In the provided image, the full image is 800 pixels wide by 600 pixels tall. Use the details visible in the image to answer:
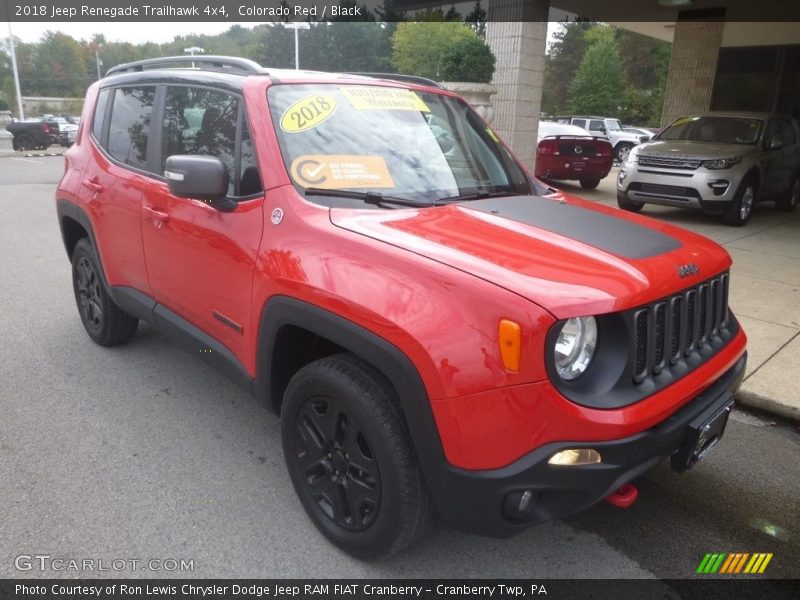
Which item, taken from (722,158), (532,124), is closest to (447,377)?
(722,158)

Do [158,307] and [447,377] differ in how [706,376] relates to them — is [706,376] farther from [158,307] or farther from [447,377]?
[158,307]

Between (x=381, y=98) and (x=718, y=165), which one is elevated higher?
(x=381, y=98)

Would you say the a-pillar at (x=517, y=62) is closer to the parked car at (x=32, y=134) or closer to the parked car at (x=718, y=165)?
the parked car at (x=718, y=165)

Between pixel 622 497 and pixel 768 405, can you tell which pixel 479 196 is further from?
pixel 768 405

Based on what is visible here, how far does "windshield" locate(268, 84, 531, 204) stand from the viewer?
8.96 ft

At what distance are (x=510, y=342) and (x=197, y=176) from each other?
1543mm

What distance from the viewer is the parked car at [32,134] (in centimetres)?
2462

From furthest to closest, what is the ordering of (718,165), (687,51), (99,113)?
(687,51) → (718,165) → (99,113)

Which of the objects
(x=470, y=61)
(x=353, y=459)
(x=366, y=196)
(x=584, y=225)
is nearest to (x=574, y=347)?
(x=584, y=225)

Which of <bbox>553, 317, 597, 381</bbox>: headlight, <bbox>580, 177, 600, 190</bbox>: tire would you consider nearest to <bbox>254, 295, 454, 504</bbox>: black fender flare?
<bbox>553, 317, 597, 381</bbox>: headlight

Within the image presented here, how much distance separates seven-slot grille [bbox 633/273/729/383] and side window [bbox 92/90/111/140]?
369 cm

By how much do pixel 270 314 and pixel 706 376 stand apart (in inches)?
67.5

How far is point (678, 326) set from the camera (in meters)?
2.30

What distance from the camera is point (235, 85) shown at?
2951mm
